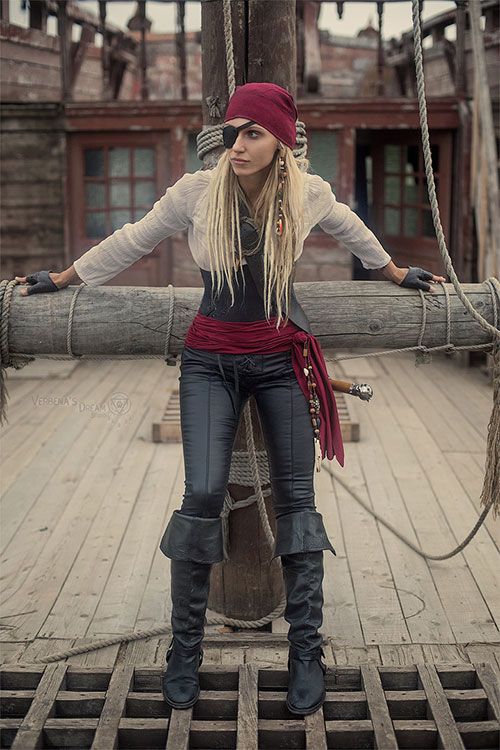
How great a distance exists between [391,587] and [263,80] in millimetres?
2195

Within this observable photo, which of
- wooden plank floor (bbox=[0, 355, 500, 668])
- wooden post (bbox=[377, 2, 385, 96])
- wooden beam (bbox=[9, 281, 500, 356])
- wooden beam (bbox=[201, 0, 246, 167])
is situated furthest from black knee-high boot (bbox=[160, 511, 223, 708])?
wooden post (bbox=[377, 2, 385, 96])

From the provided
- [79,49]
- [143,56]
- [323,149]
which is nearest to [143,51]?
[143,56]

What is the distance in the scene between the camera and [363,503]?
5.07m

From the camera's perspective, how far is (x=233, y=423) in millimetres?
3248

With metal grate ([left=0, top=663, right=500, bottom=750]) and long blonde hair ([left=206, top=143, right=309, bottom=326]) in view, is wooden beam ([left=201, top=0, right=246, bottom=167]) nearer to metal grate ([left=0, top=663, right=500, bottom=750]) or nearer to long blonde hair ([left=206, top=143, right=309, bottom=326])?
long blonde hair ([left=206, top=143, right=309, bottom=326])

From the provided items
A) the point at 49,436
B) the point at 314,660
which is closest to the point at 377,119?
the point at 49,436

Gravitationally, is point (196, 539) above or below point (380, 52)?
below

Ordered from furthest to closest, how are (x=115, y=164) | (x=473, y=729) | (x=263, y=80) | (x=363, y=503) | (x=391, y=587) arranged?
1. (x=115, y=164)
2. (x=363, y=503)
3. (x=391, y=587)
4. (x=263, y=80)
5. (x=473, y=729)

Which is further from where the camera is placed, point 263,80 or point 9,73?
point 9,73

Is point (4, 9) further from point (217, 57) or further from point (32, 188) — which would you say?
point (217, 57)

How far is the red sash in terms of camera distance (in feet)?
10.5

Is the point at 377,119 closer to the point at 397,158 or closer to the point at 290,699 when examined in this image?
the point at 397,158

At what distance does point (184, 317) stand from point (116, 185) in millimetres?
6507

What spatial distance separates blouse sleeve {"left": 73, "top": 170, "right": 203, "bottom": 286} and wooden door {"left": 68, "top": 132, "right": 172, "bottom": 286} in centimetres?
639
